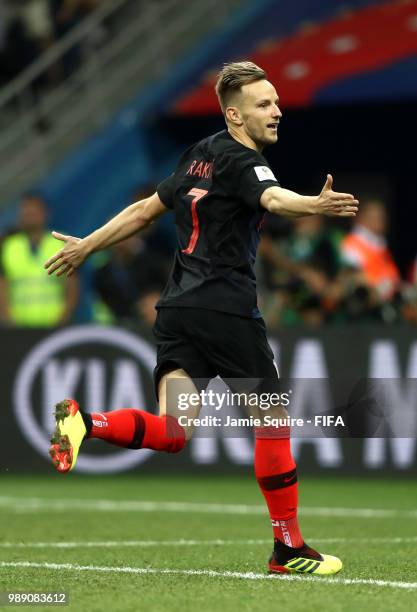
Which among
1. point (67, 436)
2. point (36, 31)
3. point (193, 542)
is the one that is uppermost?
point (36, 31)

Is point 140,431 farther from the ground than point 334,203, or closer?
closer

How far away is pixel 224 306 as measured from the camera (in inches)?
256

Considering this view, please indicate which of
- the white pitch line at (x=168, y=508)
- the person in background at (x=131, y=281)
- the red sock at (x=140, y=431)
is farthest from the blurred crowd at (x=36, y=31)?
the red sock at (x=140, y=431)

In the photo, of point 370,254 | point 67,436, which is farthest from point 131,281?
point 67,436

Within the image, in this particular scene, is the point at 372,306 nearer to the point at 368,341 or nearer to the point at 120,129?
the point at 368,341

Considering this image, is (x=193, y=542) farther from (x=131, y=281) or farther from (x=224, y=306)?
(x=131, y=281)

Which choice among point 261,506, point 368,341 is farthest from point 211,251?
point 368,341

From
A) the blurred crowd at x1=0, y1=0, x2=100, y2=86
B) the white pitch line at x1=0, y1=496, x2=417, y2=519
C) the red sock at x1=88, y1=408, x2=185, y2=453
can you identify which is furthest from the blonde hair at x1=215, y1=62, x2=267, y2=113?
the blurred crowd at x1=0, y1=0, x2=100, y2=86

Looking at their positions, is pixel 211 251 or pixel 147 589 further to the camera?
pixel 211 251

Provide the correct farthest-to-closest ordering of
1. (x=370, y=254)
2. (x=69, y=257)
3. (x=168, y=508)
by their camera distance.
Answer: (x=370, y=254)
(x=168, y=508)
(x=69, y=257)

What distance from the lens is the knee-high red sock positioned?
6.64 meters

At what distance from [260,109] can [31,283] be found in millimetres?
6690

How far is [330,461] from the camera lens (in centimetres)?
1217

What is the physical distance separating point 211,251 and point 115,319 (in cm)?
647
